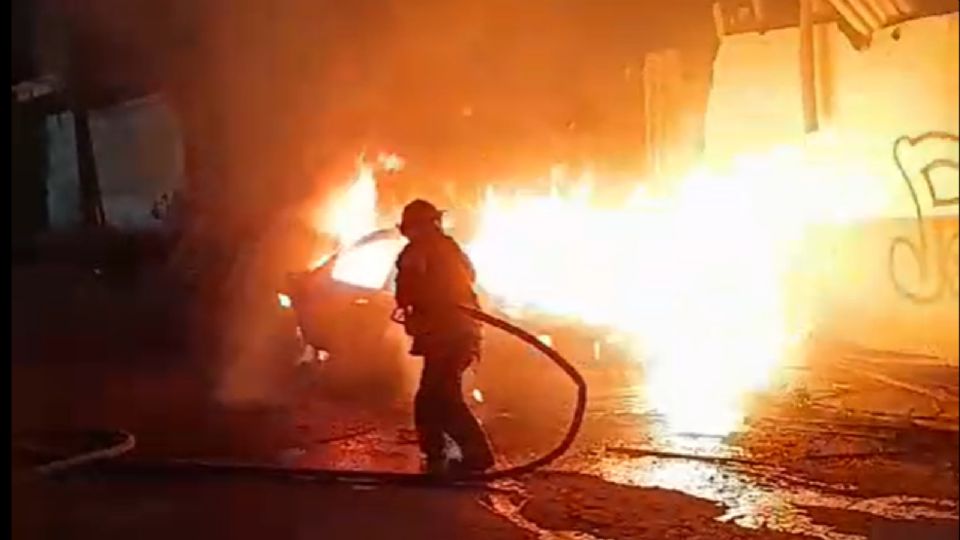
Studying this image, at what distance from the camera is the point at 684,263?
56.9 inches

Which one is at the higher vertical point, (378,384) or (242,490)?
(378,384)

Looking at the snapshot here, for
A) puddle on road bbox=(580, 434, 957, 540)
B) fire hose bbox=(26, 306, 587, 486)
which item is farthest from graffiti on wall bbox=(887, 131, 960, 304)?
fire hose bbox=(26, 306, 587, 486)

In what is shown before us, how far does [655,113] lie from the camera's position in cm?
146

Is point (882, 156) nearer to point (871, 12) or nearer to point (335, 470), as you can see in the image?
point (871, 12)

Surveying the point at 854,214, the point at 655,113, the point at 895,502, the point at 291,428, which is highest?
the point at 655,113

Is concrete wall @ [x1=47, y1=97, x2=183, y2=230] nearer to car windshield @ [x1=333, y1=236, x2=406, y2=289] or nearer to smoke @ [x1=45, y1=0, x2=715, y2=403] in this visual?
smoke @ [x1=45, y1=0, x2=715, y2=403]

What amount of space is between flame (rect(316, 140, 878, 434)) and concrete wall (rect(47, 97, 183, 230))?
11.4 inches

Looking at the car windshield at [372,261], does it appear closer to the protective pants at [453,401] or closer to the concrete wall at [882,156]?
Answer: the protective pants at [453,401]

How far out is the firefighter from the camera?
1495 mm

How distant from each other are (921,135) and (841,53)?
115 millimetres

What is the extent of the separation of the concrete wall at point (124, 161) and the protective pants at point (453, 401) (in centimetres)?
37

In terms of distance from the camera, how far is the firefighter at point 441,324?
150 centimetres

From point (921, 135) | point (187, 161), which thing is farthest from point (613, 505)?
point (187, 161)

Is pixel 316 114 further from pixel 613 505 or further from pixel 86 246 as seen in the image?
pixel 613 505
